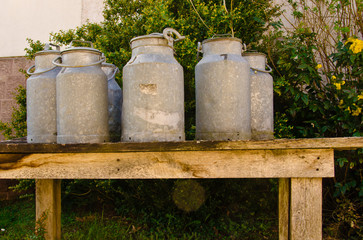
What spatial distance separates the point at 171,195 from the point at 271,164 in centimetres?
167

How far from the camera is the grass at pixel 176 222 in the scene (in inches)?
98.4

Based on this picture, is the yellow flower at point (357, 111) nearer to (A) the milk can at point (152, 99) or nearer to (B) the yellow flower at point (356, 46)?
(B) the yellow flower at point (356, 46)

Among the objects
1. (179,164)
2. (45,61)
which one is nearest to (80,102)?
(45,61)

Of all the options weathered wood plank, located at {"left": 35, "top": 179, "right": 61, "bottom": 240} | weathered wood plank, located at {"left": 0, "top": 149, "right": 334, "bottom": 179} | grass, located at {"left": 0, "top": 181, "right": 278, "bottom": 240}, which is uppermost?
weathered wood plank, located at {"left": 0, "top": 149, "right": 334, "bottom": 179}

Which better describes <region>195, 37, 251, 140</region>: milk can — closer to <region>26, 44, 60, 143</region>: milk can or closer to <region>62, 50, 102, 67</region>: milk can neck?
<region>62, 50, 102, 67</region>: milk can neck

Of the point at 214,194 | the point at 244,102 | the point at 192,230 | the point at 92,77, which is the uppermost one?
the point at 92,77

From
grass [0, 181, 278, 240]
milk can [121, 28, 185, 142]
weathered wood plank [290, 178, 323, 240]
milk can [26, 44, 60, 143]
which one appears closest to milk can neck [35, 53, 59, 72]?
milk can [26, 44, 60, 143]

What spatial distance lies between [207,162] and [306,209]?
386 mm

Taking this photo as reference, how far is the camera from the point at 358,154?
2.21 meters

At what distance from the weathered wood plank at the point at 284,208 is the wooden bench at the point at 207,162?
0.03m

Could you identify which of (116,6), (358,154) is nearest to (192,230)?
(358,154)

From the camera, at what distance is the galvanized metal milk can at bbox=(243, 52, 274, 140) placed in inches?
60.0

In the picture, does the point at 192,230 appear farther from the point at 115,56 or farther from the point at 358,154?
the point at 115,56

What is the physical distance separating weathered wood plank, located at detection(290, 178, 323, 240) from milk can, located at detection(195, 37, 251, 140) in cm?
31
